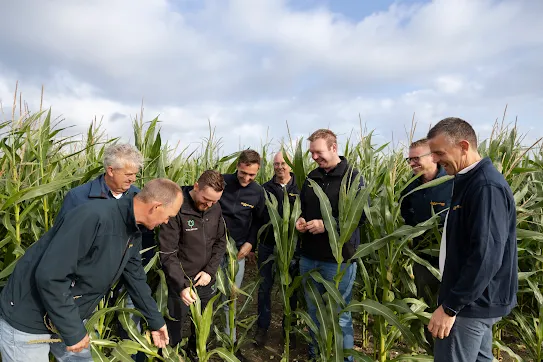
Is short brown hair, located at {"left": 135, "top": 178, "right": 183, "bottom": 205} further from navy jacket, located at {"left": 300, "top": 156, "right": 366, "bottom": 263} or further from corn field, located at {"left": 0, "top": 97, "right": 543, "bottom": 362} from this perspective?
navy jacket, located at {"left": 300, "top": 156, "right": 366, "bottom": 263}

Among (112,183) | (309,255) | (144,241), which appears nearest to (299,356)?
(309,255)

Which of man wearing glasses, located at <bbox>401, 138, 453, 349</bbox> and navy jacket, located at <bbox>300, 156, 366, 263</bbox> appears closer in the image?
man wearing glasses, located at <bbox>401, 138, 453, 349</bbox>

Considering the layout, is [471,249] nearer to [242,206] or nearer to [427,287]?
[427,287]

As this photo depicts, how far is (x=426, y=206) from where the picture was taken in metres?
2.82

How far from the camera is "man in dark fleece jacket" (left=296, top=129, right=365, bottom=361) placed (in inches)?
107

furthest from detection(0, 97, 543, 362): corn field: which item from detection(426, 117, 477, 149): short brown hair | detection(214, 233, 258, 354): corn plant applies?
detection(426, 117, 477, 149): short brown hair

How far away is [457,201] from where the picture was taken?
188cm

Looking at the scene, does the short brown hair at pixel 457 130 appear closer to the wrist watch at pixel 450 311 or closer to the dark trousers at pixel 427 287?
the wrist watch at pixel 450 311

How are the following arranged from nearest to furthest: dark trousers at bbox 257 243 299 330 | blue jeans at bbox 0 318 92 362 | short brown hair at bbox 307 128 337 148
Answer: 1. blue jeans at bbox 0 318 92 362
2. short brown hair at bbox 307 128 337 148
3. dark trousers at bbox 257 243 299 330

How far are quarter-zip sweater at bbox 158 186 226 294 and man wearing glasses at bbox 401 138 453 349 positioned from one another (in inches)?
60.2

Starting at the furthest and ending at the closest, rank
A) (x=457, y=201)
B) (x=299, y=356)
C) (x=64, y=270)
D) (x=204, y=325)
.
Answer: (x=299, y=356), (x=204, y=325), (x=457, y=201), (x=64, y=270)

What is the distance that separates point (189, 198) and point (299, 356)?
180 cm

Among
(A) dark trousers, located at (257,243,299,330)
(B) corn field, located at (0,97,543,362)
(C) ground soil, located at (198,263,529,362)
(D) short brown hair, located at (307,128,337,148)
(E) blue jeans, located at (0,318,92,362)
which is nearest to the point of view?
(E) blue jeans, located at (0,318,92,362)

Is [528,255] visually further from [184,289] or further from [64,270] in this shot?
[64,270]
